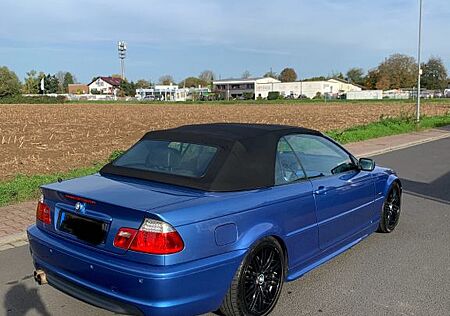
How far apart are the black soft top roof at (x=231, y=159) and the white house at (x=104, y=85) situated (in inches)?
6141

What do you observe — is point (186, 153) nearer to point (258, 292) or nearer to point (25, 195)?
point (258, 292)

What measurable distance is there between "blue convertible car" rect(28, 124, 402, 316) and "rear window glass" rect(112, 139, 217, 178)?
1cm

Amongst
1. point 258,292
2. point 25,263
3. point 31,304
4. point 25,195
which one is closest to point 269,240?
point 258,292

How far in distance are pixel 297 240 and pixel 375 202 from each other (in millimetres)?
1814

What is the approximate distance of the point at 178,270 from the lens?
296cm

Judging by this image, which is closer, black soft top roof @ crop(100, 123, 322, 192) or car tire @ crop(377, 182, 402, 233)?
black soft top roof @ crop(100, 123, 322, 192)

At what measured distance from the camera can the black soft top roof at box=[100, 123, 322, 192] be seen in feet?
11.5

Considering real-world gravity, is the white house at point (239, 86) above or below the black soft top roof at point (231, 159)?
above

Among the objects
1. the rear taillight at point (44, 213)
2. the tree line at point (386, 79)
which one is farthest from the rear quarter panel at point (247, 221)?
the tree line at point (386, 79)

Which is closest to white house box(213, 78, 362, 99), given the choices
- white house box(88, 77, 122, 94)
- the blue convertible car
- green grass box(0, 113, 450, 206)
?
white house box(88, 77, 122, 94)

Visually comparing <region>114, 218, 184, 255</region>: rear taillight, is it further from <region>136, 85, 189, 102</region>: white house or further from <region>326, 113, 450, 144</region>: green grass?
<region>136, 85, 189, 102</region>: white house

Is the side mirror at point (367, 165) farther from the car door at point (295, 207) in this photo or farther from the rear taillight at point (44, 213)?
the rear taillight at point (44, 213)

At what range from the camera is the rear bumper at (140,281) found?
9.58 feet

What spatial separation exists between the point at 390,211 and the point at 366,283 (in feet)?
6.05
